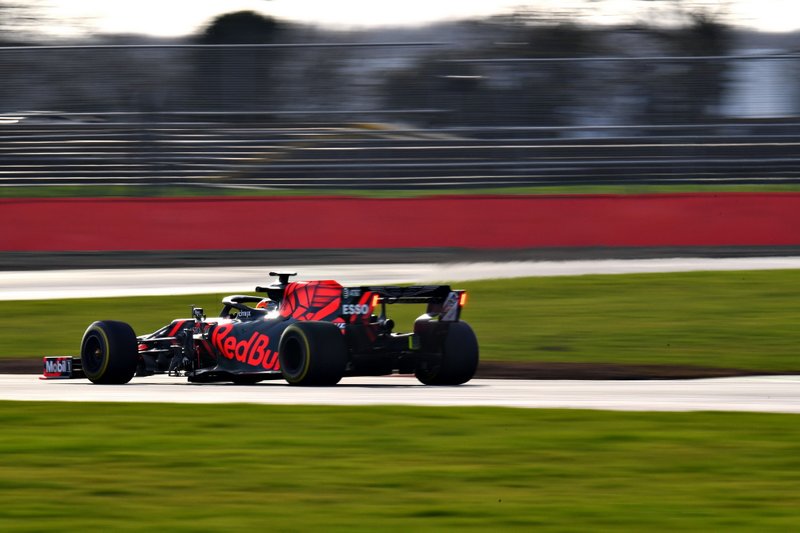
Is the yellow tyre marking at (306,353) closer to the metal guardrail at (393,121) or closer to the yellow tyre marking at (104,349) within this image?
the yellow tyre marking at (104,349)

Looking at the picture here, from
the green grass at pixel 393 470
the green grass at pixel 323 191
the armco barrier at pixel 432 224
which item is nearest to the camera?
the green grass at pixel 393 470

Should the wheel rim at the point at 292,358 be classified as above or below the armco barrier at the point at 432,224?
above

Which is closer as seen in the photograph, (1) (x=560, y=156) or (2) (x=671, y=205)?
(2) (x=671, y=205)

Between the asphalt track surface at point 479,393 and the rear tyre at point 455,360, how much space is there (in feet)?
0.43

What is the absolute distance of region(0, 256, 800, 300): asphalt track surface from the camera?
21.8 metres

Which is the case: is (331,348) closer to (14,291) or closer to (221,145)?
(14,291)

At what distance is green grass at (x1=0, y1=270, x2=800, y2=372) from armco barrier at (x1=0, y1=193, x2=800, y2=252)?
249 centimetres

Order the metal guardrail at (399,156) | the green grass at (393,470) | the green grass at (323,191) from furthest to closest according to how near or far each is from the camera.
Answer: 1. the metal guardrail at (399,156)
2. the green grass at (323,191)
3. the green grass at (393,470)

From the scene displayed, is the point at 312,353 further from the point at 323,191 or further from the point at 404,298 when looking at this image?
Answer: the point at 323,191

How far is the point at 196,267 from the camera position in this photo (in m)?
23.9

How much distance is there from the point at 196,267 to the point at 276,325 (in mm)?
11815

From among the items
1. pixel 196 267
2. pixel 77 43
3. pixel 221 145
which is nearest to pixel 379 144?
pixel 221 145

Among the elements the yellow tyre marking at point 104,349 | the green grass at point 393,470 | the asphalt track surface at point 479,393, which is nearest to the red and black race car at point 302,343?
the yellow tyre marking at point 104,349

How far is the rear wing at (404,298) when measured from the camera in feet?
38.9
